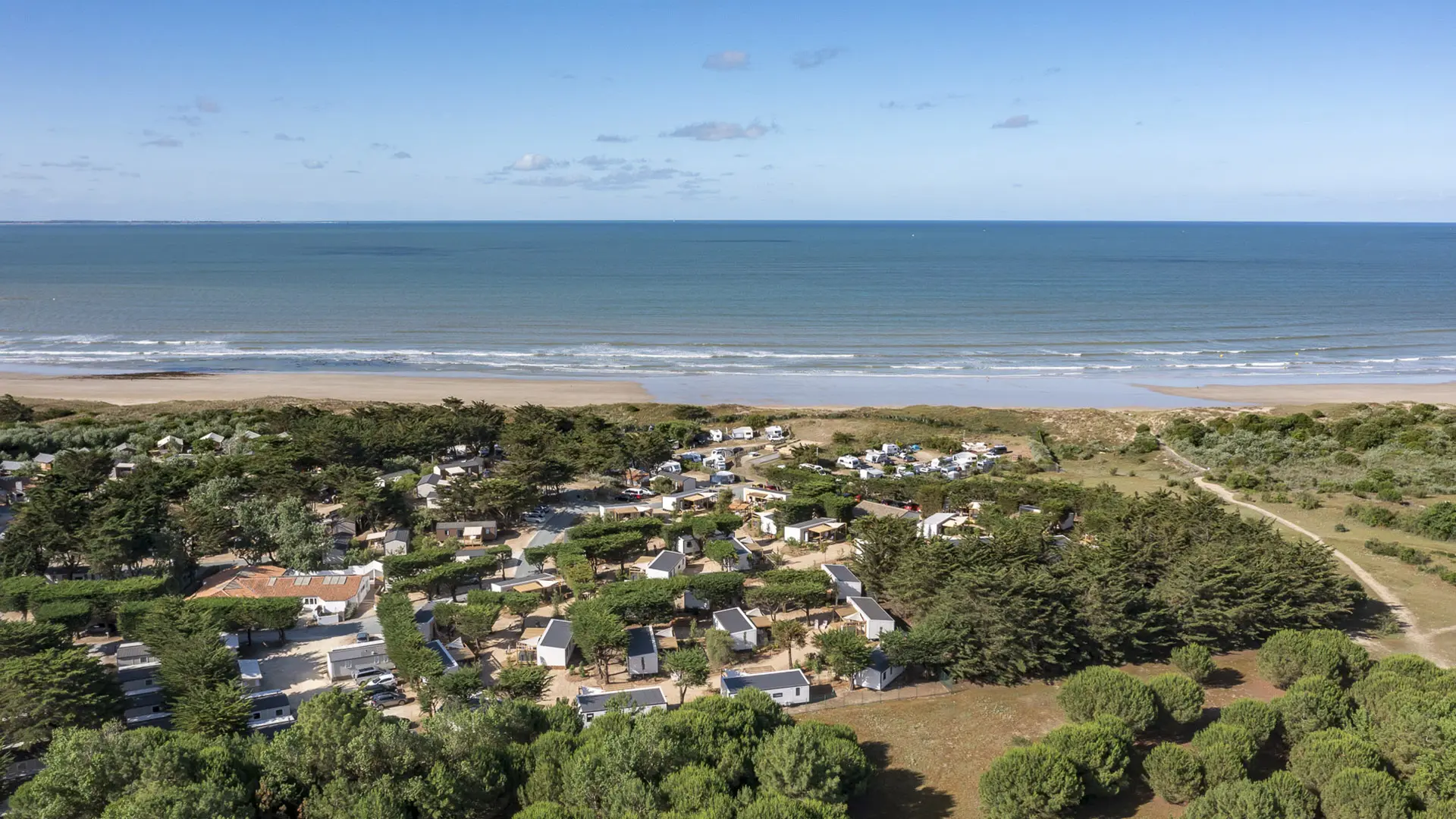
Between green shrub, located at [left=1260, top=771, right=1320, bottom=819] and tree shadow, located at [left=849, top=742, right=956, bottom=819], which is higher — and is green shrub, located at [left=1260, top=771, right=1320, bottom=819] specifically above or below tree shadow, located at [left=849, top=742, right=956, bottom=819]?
above

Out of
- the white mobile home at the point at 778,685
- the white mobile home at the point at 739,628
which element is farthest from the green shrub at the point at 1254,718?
the white mobile home at the point at 739,628

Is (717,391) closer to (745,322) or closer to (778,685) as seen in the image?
(745,322)

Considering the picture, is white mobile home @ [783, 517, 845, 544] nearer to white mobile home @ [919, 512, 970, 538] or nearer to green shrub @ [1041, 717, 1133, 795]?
white mobile home @ [919, 512, 970, 538]

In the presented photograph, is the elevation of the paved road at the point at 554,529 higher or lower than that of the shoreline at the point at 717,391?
lower

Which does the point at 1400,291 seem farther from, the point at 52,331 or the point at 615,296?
the point at 52,331

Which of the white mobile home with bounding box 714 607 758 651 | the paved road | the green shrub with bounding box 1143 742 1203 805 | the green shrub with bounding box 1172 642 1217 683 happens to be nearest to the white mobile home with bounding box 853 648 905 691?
the white mobile home with bounding box 714 607 758 651

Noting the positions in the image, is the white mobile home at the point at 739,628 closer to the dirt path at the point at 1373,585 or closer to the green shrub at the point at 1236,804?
the green shrub at the point at 1236,804

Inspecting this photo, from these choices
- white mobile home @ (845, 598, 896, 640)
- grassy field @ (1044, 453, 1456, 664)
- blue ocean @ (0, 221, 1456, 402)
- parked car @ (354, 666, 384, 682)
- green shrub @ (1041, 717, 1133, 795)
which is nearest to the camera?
green shrub @ (1041, 717, 1133, 795)

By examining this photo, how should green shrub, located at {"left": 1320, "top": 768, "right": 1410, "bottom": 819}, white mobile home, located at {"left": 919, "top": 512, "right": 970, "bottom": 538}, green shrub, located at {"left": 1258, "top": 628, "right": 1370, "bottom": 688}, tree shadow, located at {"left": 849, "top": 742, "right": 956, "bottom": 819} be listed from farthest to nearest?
white mobile home, located at {"left": 919, "top": 512, "right": 970, "bottom": 538}
green shrub, located at {"left": 1258, "top": 628, "right": 1370, "bottom": 688}
tree shadow, located at {"left": 849, "top": 742, "right": 956, "bottom": 819}
green shrub, located at {"left": 1320, "top": 768, "right": 1410, "bottom": 819}
